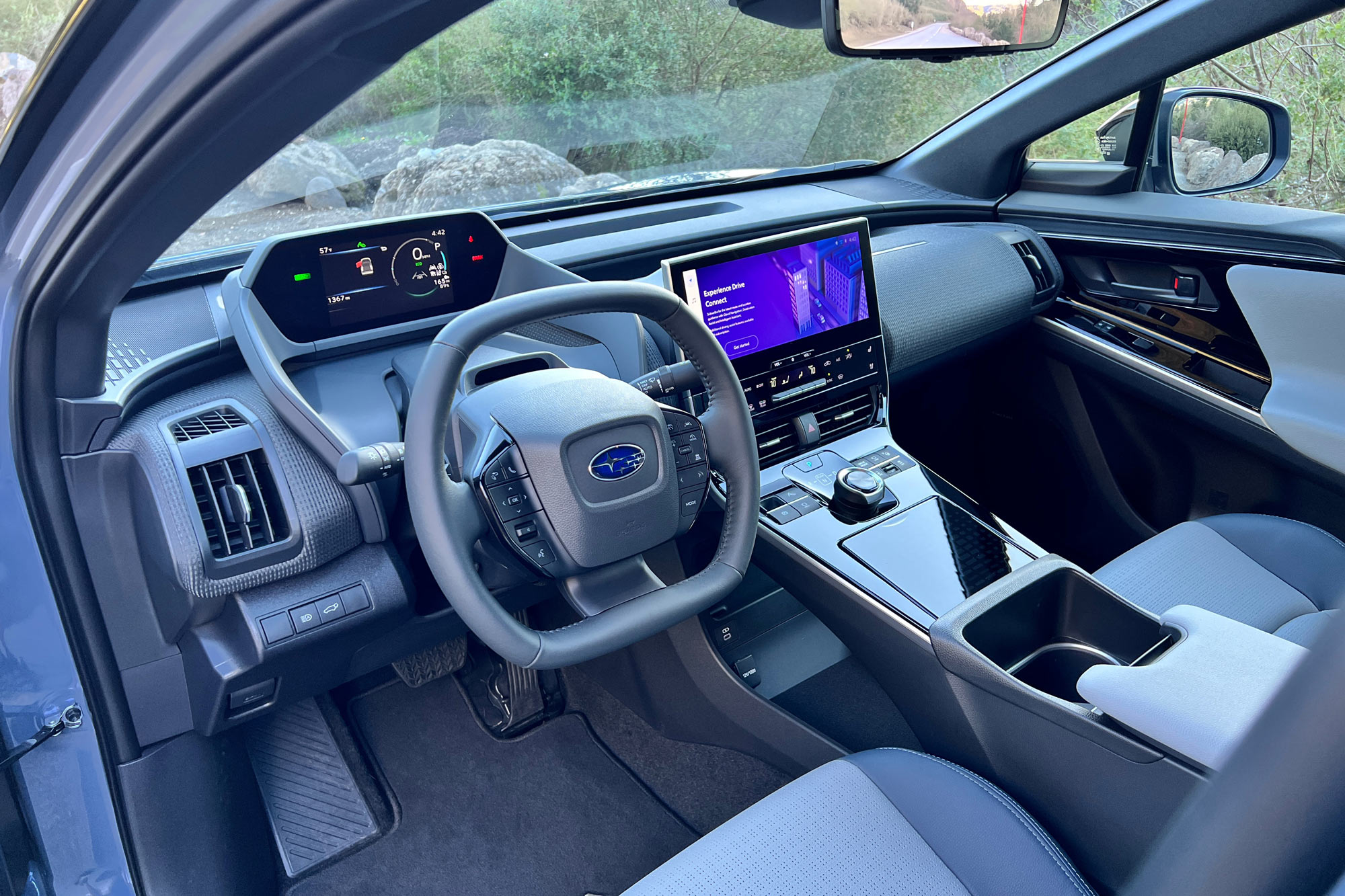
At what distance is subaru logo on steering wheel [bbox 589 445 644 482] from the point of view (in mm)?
1354

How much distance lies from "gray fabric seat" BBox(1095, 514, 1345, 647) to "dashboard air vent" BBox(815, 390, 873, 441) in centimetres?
59

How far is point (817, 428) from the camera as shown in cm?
205

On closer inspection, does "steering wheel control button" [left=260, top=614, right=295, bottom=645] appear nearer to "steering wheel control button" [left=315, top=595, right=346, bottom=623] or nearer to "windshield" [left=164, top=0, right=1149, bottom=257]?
"steering wheel control button" [left=315, top=595, right=346, bottom=623]

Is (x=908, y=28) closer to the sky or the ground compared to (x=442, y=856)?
closer to the sky

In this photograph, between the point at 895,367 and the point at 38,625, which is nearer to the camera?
the point at 38,625

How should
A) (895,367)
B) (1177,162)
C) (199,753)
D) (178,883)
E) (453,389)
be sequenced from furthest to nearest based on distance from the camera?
1. (1177,162)
2. (895,367)
3. (199,753)
4. (178,883)
5. (453,389)

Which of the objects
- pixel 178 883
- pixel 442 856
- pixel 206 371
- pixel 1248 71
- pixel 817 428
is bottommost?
pixel 442 856

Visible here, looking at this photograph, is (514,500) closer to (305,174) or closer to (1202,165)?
(305,174)

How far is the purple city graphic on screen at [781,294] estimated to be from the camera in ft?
5.99

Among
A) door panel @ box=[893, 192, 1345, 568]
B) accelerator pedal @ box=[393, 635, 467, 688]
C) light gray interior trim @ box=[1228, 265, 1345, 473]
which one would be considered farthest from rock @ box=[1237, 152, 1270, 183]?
accelerator pedal @ box=[393, 635, 467, 688]

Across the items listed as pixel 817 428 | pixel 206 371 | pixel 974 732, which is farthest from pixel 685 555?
pixel 206 371

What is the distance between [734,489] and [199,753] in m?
1.12

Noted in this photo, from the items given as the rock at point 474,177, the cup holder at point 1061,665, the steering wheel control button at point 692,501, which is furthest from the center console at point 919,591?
the rock at point 474,177

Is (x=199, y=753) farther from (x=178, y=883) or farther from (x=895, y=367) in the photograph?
(x=895, y=367)
